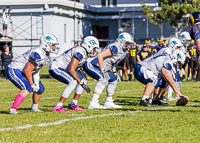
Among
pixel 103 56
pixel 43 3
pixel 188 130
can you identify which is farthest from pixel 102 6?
pixel 188 130

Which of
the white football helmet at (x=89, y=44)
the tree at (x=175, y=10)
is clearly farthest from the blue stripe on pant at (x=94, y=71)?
the tree at (x=175, y=10)

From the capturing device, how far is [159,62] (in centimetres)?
960

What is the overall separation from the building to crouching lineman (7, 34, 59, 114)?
20245mm

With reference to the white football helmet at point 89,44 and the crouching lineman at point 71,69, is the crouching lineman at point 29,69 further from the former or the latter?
the white football helmet at point 89,44

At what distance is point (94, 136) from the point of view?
6.10 m

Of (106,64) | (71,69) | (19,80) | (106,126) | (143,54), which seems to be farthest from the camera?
(143,54)

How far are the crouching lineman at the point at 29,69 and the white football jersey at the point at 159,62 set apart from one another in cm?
234

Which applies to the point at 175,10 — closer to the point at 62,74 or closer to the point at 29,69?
the point at 62,74

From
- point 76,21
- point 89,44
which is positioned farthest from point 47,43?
point 76,21

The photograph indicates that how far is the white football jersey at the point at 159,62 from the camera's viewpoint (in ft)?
30.7

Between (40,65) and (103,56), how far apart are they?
1.71 meters

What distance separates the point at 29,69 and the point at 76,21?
29.3 metres

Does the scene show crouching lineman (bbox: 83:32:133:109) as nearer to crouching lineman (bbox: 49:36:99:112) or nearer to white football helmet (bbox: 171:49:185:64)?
crouching lineman (bbox: 49:36:99:112)

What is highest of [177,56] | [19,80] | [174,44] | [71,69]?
[174,44]
